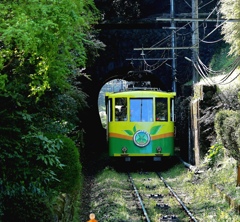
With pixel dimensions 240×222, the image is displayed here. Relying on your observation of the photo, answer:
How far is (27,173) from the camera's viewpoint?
10.2 metres

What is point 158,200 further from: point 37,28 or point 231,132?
point 37,28

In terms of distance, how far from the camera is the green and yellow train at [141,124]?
20.7m

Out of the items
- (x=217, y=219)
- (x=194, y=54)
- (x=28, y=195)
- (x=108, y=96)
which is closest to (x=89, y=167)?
(x=108, y=96)

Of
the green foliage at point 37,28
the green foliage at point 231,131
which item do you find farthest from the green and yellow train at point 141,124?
the green foliage at point 37,28

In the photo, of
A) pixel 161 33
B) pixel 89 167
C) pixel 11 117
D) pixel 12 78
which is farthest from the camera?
pixel 161 33

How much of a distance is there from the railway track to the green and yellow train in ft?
4.39

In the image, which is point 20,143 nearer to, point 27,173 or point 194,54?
point 27,173

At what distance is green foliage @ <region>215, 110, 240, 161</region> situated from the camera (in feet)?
43.6

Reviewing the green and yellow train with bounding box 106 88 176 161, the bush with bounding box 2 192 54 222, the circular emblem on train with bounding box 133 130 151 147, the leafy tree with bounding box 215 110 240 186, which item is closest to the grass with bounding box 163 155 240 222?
the leafy tree with bounding box 215 110 240 186

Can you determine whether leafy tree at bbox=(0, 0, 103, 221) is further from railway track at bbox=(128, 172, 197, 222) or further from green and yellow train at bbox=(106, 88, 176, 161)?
green and yellow train at bbox=(106, 88, 176, 161)

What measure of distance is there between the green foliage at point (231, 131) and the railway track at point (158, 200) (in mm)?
1749

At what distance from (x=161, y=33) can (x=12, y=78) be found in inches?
840

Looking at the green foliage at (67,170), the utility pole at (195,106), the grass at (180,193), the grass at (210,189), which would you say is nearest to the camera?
the green foliage at (67,170)

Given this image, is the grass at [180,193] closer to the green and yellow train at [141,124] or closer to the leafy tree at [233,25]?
the green and yellow train at [141,124]
